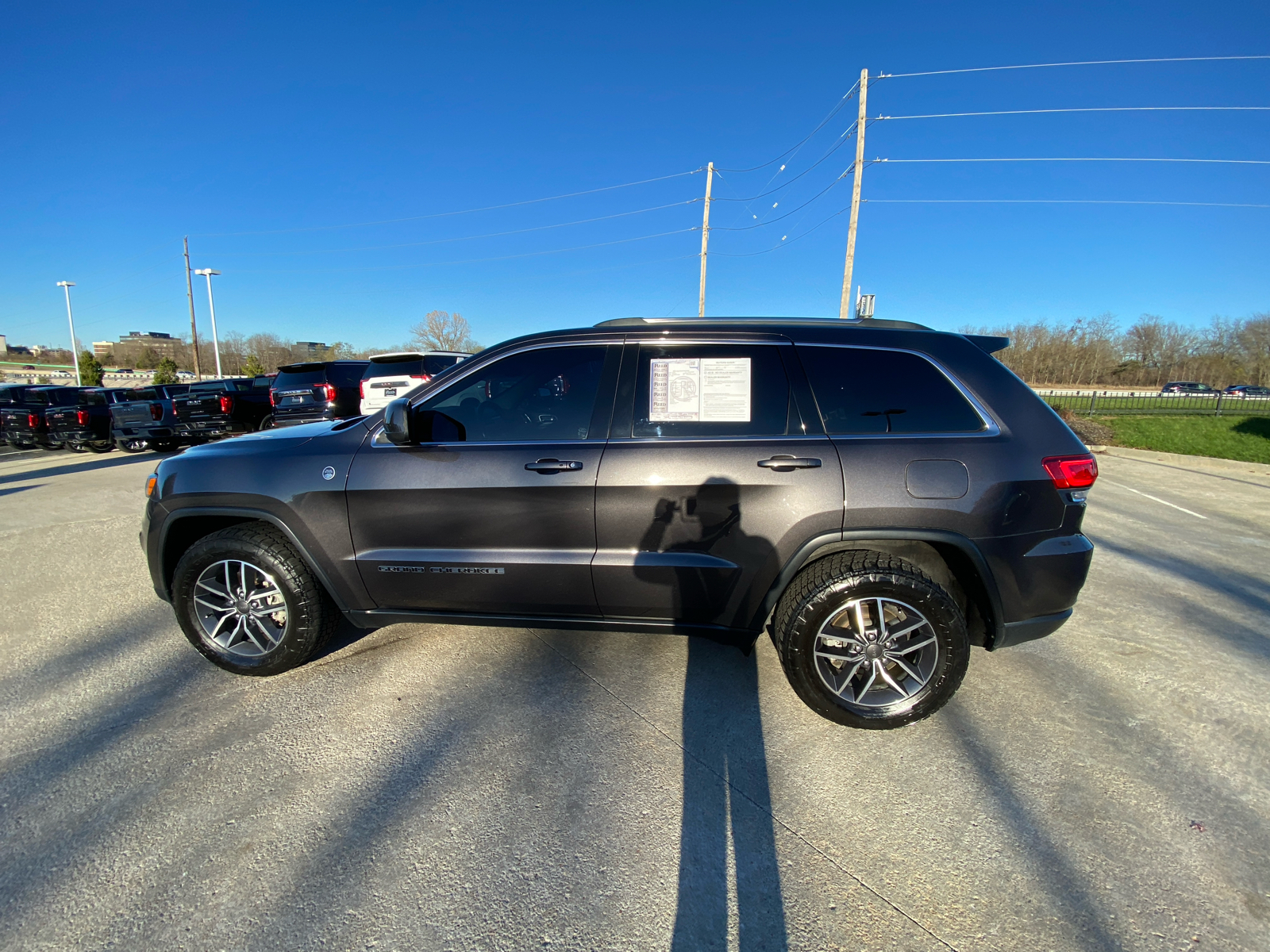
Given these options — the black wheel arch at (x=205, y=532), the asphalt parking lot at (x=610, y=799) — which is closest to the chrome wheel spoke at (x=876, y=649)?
the asphalt parking lot at (x=610, y=799)

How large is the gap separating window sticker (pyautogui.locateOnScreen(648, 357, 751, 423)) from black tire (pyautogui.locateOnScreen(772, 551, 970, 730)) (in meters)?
0.85

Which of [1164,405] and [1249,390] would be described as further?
[1249,390]

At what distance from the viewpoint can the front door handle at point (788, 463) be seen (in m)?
2.53

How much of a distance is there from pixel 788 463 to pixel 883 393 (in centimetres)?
60

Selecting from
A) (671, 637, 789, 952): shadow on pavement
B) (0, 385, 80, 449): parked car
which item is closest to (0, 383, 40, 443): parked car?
(0, 385, 80, 449): parked car

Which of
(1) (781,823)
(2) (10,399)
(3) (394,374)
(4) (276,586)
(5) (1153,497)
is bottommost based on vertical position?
(1) (781,823)

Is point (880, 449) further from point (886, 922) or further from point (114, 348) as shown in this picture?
point (114, 348)

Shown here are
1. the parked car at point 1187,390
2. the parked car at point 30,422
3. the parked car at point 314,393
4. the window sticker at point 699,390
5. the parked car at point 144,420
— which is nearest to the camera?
the window sticker at point 699,390

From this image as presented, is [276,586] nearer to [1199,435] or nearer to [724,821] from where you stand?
[724,821]

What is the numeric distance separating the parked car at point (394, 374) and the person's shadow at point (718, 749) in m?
7.69

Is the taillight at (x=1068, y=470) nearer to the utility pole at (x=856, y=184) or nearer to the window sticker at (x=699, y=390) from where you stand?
the window sticker at (x=699, y=390)

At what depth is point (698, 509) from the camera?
2562 millimetres

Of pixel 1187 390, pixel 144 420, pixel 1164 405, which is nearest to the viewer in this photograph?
pixel 144 420

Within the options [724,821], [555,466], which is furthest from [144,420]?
[724,821]
